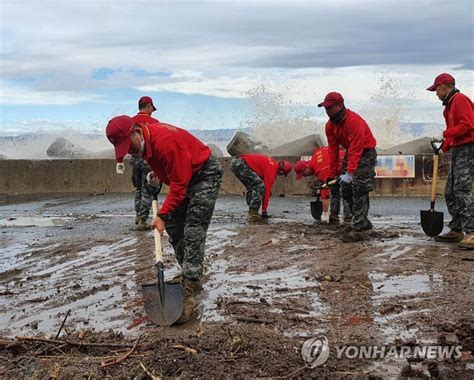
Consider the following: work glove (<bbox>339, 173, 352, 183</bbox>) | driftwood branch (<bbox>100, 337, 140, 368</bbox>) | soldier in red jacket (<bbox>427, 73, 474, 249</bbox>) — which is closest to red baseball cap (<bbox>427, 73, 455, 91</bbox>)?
soldier in red jacket (<bbox>427, 73, 474, 249</bbox>)

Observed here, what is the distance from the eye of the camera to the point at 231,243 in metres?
8.98

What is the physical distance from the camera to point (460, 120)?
819cm

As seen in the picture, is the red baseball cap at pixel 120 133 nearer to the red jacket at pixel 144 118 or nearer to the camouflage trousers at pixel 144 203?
the red jacket at pixel 144 118

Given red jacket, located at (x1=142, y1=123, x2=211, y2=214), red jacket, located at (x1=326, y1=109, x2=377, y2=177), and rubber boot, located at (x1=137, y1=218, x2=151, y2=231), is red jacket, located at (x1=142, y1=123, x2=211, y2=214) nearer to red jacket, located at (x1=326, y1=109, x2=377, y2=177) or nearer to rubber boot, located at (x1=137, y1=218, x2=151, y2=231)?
red jacket, located at (x1=326, y1=109, x2=377, y2=177)

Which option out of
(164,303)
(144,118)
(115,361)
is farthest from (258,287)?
(144,118)

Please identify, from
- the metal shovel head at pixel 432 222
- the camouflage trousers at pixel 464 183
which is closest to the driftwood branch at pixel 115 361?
the camouflage trousers at pixel 464 183

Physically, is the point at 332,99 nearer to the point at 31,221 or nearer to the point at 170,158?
the point at 170,158

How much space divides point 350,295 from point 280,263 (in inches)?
64.5

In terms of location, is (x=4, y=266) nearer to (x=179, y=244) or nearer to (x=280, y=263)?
(x=179, y=244)

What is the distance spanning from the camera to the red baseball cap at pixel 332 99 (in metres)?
9.03

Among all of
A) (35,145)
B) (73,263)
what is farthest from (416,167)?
(35,145)

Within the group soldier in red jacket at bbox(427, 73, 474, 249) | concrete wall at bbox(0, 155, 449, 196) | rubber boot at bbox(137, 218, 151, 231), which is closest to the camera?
soldier in red jacket at bbox(427, 73, 474, 249)

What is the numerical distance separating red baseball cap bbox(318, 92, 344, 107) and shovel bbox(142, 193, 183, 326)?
4.46 metres

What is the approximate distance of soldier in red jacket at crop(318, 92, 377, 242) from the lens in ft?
29.7
